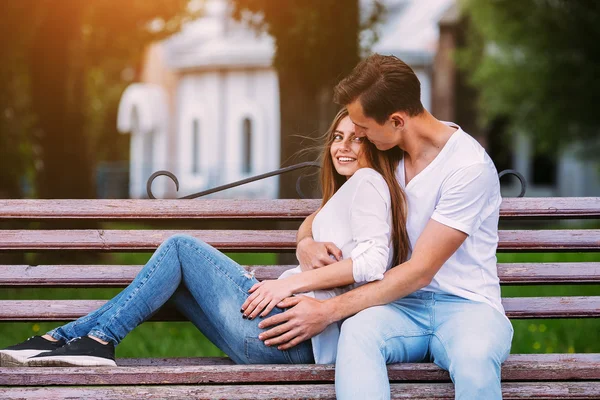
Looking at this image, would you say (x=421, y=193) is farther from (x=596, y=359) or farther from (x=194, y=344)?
(x=194, y=344)

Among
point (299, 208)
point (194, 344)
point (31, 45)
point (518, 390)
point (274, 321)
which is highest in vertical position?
point (31, 45)

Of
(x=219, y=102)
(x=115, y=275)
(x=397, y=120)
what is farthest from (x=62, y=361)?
(x=219, y=102)

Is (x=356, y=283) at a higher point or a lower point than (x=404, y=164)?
lower

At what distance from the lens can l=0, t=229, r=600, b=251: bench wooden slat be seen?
3527 millimetres

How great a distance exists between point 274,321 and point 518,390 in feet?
2.75

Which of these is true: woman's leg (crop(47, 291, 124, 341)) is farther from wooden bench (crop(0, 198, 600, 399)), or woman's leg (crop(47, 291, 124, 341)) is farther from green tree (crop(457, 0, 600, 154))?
green tree (crop(457, 0, 600, 154))

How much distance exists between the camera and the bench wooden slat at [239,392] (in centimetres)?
268

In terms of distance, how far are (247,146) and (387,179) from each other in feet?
65.1

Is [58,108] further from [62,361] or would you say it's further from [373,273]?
[373,273]

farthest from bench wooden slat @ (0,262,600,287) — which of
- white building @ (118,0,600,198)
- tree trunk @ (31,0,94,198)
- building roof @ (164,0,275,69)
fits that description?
building roof @ (164,0,275,69)

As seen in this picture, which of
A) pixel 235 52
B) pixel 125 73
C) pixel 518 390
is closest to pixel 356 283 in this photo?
pixel 518 390

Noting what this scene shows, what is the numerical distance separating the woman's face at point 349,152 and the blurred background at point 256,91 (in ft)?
0.86

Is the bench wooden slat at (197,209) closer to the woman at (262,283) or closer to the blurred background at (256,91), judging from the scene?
the blurred background at (256,91)

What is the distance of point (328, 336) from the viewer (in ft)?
9.59
